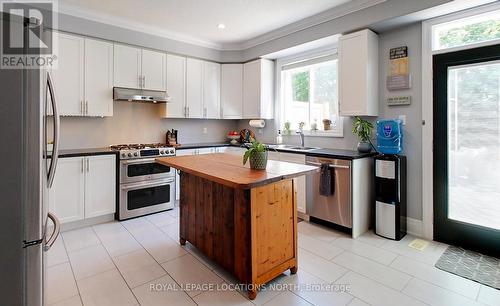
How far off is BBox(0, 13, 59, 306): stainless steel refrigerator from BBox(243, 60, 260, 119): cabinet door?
146 inches

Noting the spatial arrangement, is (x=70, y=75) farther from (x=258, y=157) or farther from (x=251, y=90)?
(x=258, y=157)

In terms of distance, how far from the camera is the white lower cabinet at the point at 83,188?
10.4 feet

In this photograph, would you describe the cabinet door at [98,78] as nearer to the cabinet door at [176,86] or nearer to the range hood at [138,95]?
the range hood at [138,95]

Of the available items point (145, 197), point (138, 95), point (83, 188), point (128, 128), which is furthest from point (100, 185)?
point (138, 95)

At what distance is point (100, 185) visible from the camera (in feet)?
11.4

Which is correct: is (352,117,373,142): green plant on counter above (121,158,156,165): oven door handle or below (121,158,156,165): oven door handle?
above

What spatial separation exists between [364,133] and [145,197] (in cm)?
312

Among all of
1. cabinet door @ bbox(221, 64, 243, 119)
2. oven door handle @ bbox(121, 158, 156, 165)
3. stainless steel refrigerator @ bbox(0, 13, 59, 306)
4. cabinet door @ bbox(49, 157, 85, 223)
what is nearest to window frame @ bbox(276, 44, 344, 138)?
cabinet door @ bbox(221, 64, 243, 119)

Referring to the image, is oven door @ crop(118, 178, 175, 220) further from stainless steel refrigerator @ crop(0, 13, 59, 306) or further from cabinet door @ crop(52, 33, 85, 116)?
stainless steel refrigerator @ crop(0, 13, 59, 306)

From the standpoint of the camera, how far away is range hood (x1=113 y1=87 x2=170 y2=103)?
3754 mm

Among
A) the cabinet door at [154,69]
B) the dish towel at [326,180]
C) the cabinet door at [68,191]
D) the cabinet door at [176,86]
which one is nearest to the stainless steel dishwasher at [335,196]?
the dish towel at [326,180]

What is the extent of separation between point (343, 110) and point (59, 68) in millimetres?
3685

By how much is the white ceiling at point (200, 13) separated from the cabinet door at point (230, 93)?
807 mm

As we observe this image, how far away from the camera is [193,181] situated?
2.64 m
